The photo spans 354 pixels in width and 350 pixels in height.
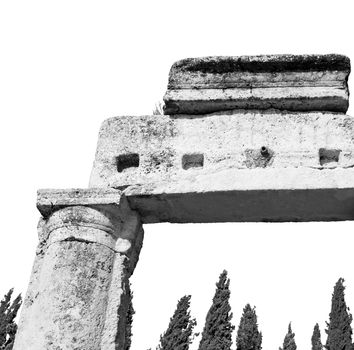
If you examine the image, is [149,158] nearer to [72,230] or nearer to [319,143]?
[72,230]

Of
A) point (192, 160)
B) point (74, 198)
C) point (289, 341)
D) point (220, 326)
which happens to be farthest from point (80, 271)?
point (289, 341)

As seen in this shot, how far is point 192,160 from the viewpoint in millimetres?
5484

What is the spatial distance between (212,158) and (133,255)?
1.09 metres

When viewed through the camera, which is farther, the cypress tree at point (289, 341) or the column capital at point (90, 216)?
the cypress tree at point (289, 341)

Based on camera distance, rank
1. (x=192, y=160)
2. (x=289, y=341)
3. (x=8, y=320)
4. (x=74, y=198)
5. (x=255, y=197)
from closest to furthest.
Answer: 1. (x=255, y=197)
2. (x=74, y=198)
3. (x=192, y=160)
4. (x=8, y=320)
5. (x=289, y=341)

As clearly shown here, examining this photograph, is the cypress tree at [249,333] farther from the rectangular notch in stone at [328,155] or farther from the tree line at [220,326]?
the rectangular notch in stone at [328,155]

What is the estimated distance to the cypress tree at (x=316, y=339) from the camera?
3020 centimetres

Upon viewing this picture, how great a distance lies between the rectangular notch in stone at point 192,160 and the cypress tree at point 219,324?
66.6 ft

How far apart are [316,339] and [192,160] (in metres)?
27.5

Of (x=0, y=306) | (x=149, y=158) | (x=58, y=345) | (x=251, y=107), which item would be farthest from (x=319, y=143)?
(x=0, y=306)

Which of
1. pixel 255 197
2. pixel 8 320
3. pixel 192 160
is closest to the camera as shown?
pixel 255 197

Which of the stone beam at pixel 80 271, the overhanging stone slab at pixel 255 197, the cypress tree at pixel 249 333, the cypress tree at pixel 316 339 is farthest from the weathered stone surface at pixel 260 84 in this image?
Result: the cypress tree at pixel 316 339

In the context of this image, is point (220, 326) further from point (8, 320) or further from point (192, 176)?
point (192, 176)

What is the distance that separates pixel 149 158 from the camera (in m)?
5.48
